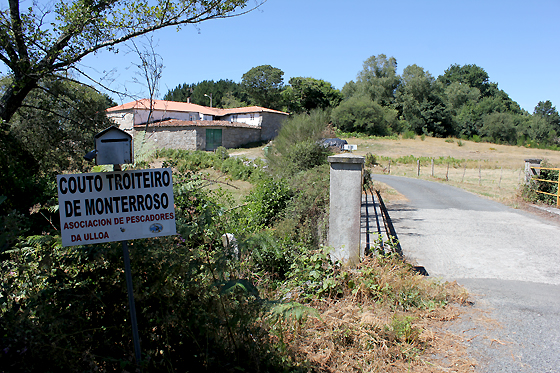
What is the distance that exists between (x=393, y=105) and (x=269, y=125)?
32570 mm

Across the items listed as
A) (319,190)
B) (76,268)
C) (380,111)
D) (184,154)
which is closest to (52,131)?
(319,190)

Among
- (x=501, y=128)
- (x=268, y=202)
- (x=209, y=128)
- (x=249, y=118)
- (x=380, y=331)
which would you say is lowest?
(x=380, y=331)

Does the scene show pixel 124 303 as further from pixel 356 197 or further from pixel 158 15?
pixel 158 15

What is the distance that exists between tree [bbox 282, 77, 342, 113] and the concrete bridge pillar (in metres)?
60.0

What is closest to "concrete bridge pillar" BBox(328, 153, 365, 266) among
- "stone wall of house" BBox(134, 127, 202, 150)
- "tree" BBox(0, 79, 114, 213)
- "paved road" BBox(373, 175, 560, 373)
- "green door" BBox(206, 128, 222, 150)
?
"paved road" BBox(373, 175, 560, 373)

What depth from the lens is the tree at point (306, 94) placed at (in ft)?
210

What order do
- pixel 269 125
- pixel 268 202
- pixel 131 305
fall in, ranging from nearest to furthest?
1. pixel 131 305
2. pixel 268 202
3. pixel 269 125

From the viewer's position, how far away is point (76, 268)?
2824mm

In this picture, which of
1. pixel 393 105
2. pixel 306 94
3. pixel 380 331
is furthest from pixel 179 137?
pixel 393 105

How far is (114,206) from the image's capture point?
95.1 inches

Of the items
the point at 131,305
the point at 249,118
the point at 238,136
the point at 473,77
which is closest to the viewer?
the point at 131,305

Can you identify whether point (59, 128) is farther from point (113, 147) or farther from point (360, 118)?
point (360, 118)

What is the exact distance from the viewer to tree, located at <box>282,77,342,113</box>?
64.1 m

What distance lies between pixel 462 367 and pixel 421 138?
196 feet
